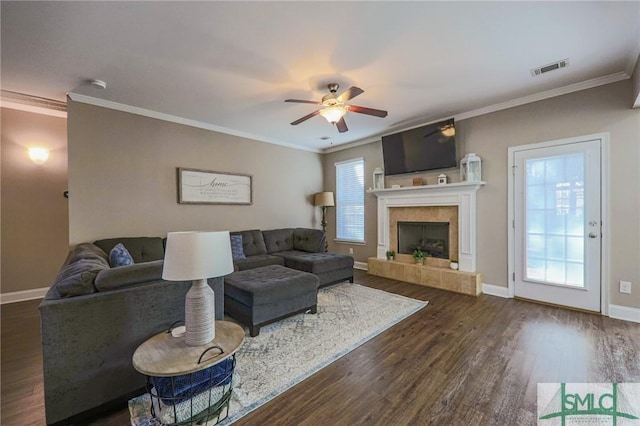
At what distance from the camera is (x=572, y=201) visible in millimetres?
3203

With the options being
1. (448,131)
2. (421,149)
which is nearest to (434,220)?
(421,149)

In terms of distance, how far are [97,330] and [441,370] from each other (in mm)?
2409

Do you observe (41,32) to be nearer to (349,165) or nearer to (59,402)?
(59,402)

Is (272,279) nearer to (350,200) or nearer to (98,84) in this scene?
(98,84)

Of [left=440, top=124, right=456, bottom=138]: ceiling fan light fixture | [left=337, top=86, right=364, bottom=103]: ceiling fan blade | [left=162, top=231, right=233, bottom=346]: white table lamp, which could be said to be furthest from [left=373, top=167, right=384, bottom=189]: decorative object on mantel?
[left=162, top=231, right=233, bottom=346]: white table lamp

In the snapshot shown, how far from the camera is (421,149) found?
4453 millimetres

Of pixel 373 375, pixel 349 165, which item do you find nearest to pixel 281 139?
pixel 349 165

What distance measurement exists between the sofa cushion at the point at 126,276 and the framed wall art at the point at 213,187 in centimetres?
259

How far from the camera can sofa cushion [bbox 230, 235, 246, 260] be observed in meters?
4.10

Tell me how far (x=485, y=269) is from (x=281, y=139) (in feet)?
14.0

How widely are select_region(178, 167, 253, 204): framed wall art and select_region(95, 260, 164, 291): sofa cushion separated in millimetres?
2592

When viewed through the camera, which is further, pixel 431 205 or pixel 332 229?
pixel 332 229

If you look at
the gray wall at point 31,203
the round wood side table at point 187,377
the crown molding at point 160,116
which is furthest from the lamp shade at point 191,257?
the gray wall at point 31,203

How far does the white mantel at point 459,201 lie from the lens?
3984 millimetres
